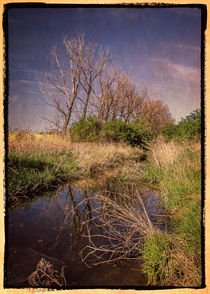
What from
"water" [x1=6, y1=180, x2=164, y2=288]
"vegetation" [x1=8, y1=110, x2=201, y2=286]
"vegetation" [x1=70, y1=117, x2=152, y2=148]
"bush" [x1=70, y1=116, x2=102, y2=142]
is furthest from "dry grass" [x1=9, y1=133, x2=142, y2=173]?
"water" [x1=6, y1=180, x2=164, y2=288]

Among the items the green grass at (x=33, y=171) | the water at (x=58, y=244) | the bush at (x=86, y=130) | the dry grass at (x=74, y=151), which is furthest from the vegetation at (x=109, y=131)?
the water at (x=58, y=244)

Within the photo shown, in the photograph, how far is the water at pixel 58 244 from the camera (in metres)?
2.41

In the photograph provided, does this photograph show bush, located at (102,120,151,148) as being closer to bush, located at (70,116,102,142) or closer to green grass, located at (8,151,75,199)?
bush, located at (70,116,102,142)

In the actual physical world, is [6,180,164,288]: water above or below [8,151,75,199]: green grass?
below

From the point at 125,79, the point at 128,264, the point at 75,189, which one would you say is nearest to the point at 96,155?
the point at 75,189

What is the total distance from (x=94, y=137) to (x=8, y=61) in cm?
1061

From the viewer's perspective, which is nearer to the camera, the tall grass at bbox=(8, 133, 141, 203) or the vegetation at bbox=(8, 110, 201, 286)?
the vegetation at bbox=(8, 110, 201, 286)

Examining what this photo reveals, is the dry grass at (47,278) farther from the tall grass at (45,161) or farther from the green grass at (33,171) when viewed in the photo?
the green grass at (33,171)

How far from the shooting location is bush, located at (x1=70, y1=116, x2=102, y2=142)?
41.4 feet

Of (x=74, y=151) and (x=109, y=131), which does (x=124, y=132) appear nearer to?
(x=109, y=131)

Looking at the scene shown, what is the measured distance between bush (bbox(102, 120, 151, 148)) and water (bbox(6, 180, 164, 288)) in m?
8.72

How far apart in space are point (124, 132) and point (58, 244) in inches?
450

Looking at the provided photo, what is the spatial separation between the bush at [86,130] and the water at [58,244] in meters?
7.66

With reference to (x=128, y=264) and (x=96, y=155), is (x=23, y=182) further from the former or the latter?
(x=96, y=155)
